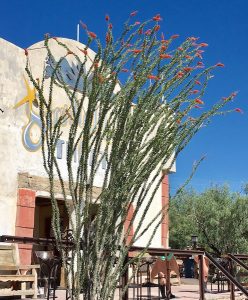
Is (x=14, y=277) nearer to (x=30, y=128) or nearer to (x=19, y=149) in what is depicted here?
(x=19, y=149)

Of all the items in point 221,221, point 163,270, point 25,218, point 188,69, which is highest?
point 221,221

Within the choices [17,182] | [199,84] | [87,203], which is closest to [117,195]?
[87,203]

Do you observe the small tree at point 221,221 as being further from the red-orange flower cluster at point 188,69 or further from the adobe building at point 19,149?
the red-orange flower cluster at point 188,69

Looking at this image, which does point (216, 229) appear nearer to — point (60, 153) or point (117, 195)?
point (60, 153)

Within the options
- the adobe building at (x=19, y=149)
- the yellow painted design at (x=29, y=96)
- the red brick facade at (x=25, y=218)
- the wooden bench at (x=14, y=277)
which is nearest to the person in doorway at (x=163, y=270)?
the adobe building at (x=19, y=149)

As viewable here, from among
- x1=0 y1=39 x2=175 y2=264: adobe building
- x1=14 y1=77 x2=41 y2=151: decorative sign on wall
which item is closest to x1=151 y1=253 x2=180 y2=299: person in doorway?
x1=0 y1=39 x2=175 y2=264: adobe building

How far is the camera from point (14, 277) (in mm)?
7551

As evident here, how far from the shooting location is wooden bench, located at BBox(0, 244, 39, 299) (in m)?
7.45

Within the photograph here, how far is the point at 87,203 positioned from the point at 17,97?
6502 mm

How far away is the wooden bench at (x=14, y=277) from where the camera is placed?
24.4 ft

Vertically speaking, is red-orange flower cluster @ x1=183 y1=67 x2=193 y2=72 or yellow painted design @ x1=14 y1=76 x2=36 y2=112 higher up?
yellow painted design @ x1=14 y1=76 x2=36 y2=112

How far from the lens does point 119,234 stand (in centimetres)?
439

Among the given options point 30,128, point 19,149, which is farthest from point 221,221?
point 19,149

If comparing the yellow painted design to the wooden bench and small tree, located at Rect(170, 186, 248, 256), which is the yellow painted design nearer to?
the wooden bench
